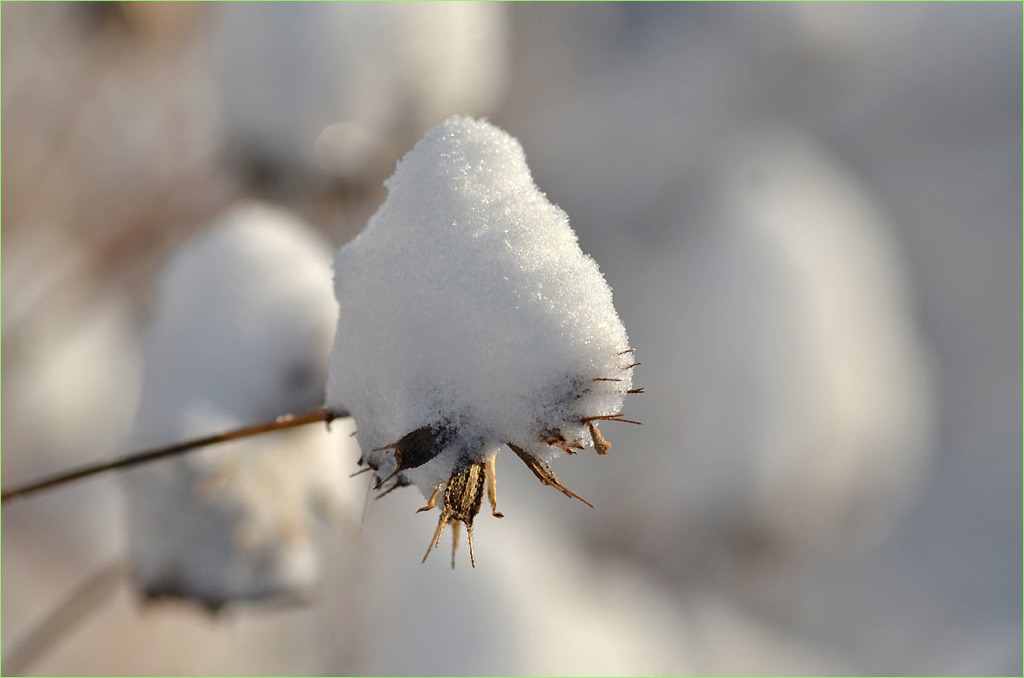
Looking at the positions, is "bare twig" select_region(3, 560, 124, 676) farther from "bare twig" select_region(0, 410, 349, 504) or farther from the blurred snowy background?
"bare twig" select_region(0, 410, 349, 504)

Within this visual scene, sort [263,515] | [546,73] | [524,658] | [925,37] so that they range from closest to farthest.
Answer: [263,515] → [524,658] → [546,73] → [925,37]

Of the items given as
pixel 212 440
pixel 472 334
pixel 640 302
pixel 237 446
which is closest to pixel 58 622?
pixel 237 446

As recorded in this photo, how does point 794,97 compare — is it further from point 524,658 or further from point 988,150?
point 524,658

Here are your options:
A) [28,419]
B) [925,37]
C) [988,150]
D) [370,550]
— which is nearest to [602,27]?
[925,37]

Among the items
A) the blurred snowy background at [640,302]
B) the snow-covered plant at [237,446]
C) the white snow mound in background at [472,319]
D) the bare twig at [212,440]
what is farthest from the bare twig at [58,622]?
the white snow mound in background at [472,319]

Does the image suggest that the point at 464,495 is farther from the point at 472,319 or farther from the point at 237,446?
the point at 237,446

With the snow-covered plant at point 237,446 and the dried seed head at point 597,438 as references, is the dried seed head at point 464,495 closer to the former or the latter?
the dried seed head at point 597,438

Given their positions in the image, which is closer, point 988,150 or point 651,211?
point 651,211

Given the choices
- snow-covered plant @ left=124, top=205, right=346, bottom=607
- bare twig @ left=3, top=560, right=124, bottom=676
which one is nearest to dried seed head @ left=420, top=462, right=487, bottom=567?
snow-covered plant @ left=124, top=205, right=346, bottom=607
